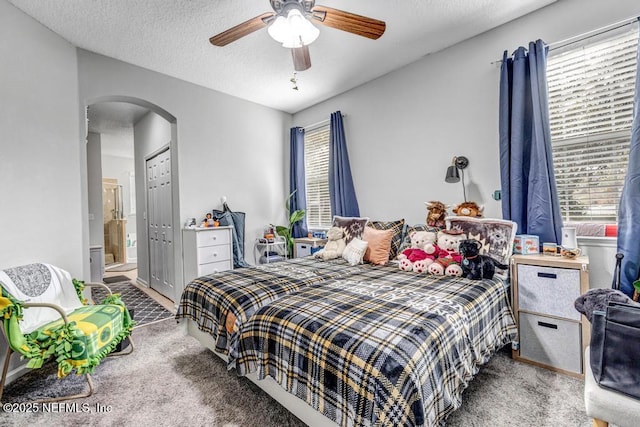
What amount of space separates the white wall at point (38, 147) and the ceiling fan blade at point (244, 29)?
5.37ft

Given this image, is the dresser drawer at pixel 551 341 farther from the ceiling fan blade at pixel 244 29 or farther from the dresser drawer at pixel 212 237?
the dresser drawer at pixel 212 237

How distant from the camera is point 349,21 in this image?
1871mm

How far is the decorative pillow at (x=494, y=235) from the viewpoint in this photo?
7.31 ft

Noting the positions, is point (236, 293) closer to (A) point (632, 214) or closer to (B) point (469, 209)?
(B) point (469, 209)

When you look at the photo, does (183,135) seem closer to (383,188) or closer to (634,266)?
(383,188)

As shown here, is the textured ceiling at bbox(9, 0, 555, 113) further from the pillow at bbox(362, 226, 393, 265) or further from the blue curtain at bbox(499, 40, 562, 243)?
the pillow at bbox(362, 226, 393, 265)

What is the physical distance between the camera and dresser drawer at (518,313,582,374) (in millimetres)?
1908

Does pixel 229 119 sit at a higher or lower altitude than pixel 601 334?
higher

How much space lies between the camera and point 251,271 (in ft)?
8.24

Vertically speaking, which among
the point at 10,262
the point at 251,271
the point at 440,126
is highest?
the point at 440,126

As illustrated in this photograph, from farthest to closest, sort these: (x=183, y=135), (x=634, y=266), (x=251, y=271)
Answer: (x=183, y=135) < (x=251, y=271) < (x=634, y=266)

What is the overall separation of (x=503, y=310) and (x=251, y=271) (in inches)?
79.0

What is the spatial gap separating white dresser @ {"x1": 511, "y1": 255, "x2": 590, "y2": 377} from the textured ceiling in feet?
6.92

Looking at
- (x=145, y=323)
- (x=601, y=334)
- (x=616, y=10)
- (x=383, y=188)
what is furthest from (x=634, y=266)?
(x=145, y=323)
